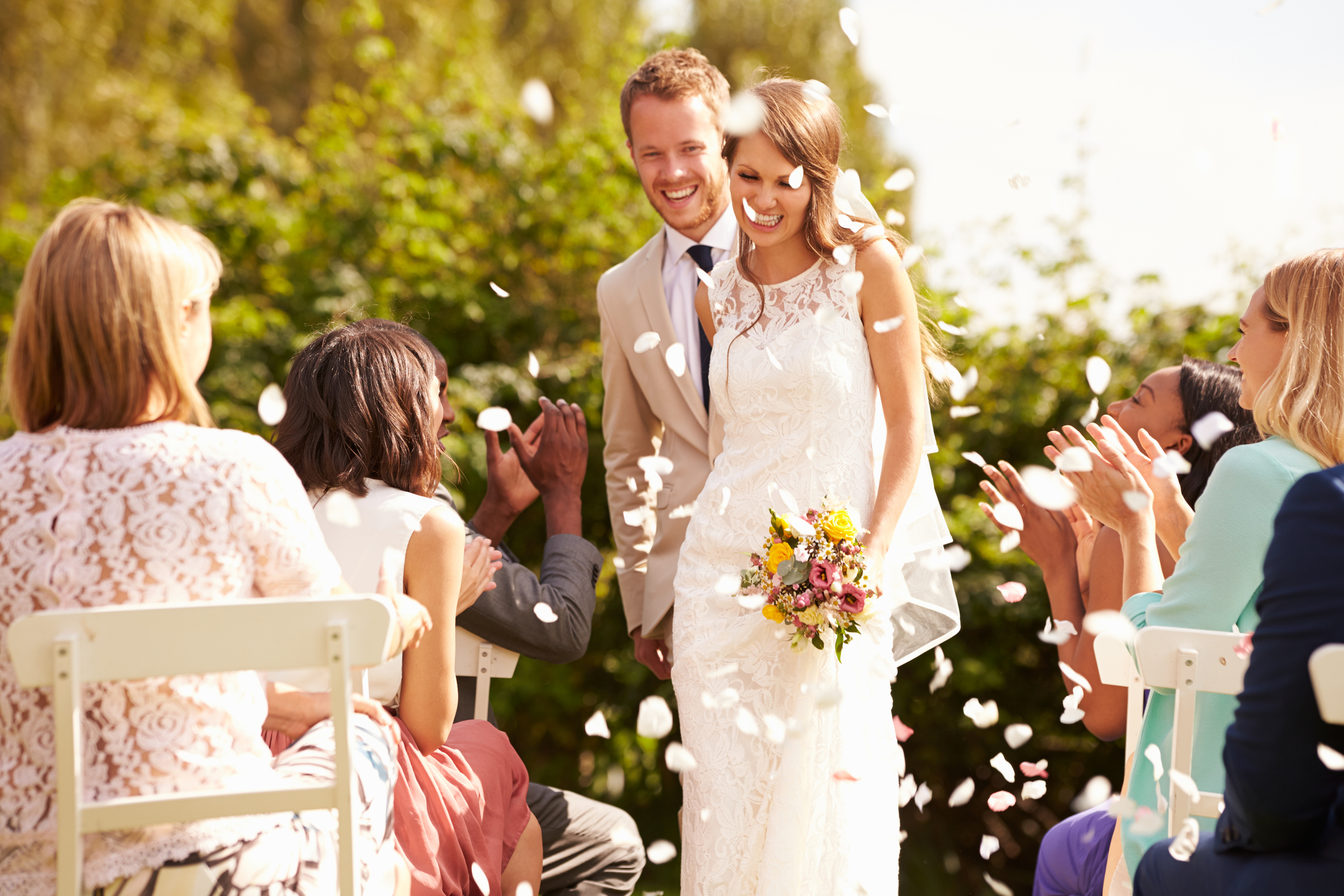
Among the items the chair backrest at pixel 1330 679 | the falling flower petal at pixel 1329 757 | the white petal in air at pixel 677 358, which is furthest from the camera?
the white petal in air at pixel 677 358

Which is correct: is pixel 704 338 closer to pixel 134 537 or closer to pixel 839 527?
pixel 839 527

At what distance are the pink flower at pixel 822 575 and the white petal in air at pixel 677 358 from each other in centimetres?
87

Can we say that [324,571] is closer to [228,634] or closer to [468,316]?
[228,634]

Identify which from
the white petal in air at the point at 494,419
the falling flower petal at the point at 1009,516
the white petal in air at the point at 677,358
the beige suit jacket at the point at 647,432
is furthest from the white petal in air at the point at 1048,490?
the white petal in air at the point at 494,419

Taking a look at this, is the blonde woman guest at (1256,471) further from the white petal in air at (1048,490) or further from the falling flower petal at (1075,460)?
the white petal in air at (1048,490)

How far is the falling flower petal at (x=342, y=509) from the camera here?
7.29ft

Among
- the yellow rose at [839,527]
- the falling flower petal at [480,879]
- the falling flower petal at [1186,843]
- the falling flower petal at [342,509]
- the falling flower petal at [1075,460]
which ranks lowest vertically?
the falling flower petal at [480,879]

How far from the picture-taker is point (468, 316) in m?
4.97

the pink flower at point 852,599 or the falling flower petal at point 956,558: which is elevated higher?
the pink flower at point 852,599

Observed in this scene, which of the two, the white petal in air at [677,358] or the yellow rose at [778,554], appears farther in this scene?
the white petal in air at [677,358]

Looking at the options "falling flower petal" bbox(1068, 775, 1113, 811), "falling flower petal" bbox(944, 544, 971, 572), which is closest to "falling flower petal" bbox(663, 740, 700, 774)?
"falling flower petal" bbox(944, 544, 971, 572)

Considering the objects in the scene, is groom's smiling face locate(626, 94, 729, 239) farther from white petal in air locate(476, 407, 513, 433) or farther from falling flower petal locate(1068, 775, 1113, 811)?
falling flower petal locate(1068, 775, 1113, 811)

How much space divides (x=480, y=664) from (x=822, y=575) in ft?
3.19

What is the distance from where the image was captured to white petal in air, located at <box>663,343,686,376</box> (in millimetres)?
2945
